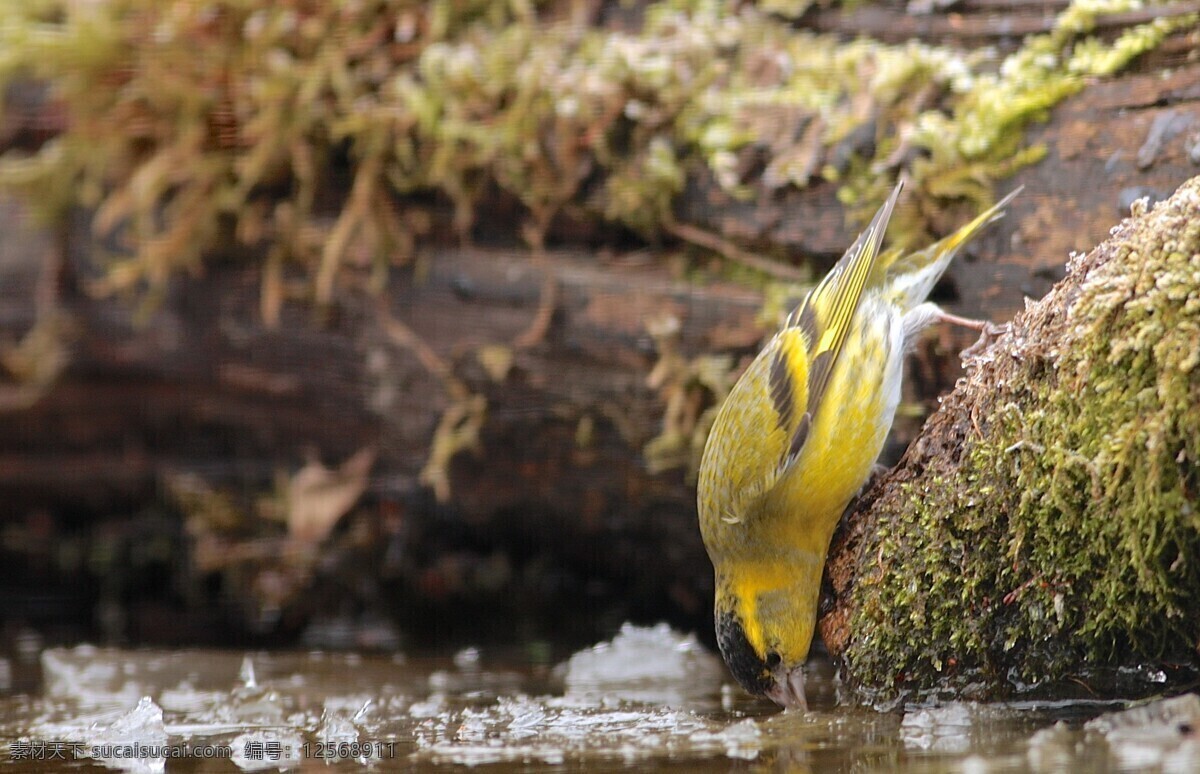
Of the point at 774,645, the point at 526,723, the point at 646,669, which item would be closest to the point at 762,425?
the point at 774,645

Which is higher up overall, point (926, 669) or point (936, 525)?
point (936, 525)

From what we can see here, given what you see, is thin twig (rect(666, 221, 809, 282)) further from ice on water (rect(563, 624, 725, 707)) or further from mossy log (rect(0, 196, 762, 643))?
ice on water (rect(563, 624, 725, 707))

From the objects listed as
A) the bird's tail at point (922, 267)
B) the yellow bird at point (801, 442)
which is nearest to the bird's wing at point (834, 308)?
the yellow bird at point (801, 442)

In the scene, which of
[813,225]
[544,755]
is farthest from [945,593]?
[813,225]

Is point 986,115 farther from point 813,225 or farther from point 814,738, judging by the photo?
point 814,738

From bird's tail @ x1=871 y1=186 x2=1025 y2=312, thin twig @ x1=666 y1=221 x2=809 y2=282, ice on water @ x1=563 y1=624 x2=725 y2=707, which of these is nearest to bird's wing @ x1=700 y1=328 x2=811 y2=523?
bird's tail @ x1=871 y1=186 x2=1025 y2=312

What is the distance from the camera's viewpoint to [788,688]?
3461mm

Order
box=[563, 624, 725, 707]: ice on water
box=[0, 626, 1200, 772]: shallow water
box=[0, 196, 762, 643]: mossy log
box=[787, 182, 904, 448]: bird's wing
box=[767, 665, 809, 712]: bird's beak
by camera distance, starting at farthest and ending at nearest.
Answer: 1. box=[0, 196, 762, 643]: mossy log
2. box=[563, 624, 725, 707]: ice on water
3. box=[787, 182, 904, 448]: bird's wing
4. box=[767, 665, 809, 712]: bird's beak
5. box=[0, 626, 1200, 772]: shallow water

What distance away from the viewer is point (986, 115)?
4.00m

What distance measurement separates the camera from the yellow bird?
3.50m

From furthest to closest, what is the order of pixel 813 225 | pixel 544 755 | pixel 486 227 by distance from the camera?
pixel 486 227 → pixel 813 225 → pixel 544 755

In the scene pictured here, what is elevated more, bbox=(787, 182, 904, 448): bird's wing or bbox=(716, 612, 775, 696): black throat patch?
bbox=(787, 182, 904, 448): bird's wing

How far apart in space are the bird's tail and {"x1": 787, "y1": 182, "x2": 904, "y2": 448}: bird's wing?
14cm

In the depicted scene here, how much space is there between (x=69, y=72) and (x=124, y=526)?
258 centimetres
